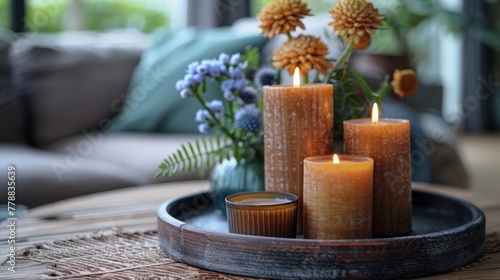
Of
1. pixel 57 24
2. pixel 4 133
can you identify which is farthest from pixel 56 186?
pixel 57 24

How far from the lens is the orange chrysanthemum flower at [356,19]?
0.88 m

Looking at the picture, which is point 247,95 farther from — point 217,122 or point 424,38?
point 424,38

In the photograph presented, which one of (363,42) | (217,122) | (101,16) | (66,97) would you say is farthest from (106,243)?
(101,16)

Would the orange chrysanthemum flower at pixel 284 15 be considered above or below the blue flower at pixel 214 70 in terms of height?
above

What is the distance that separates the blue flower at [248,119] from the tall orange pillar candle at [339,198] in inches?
8.4

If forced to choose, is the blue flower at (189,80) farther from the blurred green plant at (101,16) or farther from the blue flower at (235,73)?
the blurred green plant at (101,16)

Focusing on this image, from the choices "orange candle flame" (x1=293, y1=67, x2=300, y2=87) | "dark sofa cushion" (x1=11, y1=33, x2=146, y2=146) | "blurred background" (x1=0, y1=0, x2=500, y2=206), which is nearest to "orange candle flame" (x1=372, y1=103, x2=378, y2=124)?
"orange candle flame" (x1=293, y1=67, x2=300, y2=87)

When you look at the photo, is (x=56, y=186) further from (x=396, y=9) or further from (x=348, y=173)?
(x=396, y=9)

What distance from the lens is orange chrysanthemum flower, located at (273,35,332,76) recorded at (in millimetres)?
922

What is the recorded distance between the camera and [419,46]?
485 centimetres

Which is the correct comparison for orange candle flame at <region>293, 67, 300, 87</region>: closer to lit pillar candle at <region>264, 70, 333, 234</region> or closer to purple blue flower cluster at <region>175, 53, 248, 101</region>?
lit pillar candle at <region>264, 70, 333, 234</region>

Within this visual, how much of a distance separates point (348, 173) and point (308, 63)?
21 centimetres

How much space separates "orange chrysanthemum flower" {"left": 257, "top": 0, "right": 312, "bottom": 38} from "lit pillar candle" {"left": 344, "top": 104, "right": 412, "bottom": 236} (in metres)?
0.17

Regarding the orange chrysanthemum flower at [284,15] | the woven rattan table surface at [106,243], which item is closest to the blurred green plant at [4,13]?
the woven rattan table surface at [106,243]
